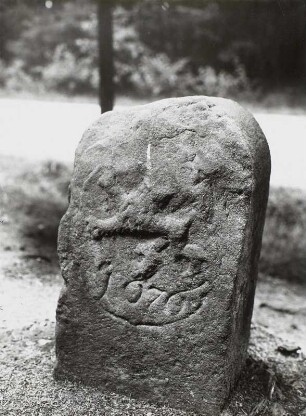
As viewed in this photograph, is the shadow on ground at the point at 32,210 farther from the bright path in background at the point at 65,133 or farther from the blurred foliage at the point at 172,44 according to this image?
the blurred foliage at the point at 172,44

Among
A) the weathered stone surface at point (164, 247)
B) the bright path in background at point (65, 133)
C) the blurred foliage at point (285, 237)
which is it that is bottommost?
the blurred foliage at point (285, 237)

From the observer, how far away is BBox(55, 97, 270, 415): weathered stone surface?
2180 mm

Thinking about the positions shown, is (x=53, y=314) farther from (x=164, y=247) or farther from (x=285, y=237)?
(x=285, y=237)

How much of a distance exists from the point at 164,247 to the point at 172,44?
4882 mm

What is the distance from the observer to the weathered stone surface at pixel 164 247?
2.18 meters

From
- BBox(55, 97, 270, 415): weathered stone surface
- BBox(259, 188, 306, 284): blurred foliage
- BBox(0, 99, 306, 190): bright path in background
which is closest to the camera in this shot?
BBox(55, 97, 270, 415): weathered stone surface

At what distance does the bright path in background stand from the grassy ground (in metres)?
0.35

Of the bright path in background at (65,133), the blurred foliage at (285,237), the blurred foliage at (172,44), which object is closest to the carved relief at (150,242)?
the blurred foliage at (285,237)

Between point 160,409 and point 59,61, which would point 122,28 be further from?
point 160,409

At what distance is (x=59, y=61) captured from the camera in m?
6.92

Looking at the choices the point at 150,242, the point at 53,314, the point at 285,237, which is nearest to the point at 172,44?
the point at 285,237

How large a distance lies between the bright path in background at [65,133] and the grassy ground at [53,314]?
1.16ft

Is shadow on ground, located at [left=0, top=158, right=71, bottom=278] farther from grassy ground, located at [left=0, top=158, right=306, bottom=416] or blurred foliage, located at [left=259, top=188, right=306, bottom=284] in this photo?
blurred foliage, located at [left=259, top=188, right=306, bottom=284]

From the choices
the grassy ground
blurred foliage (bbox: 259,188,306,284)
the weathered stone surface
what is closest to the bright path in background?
blurred foliage (bbox: 259,188,306,284)
